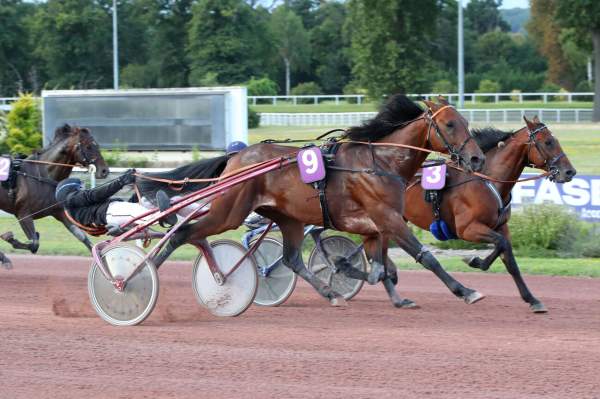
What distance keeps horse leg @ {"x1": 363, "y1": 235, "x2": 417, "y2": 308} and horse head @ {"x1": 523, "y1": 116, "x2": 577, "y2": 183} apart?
64.8 inches

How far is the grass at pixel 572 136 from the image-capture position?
23.5m

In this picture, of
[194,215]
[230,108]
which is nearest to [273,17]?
[230,108]

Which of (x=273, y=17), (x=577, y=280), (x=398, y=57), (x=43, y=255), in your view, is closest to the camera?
(x=577, y=280)

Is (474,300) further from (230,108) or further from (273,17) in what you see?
(273,17)

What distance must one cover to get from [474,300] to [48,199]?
498cm

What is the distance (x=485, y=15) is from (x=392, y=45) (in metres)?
77.0

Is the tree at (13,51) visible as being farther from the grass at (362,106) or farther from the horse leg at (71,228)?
the horse leg at (71,228)

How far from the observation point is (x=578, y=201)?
12.9 metres

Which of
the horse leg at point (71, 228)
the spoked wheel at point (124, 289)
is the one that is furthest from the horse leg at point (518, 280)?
the horse leg at point (71, 228)

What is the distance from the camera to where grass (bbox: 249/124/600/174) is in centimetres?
2346

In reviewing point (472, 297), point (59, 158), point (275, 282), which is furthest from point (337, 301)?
point (59, 158)

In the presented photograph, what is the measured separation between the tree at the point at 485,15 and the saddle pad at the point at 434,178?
318ft

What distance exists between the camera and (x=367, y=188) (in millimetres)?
7434

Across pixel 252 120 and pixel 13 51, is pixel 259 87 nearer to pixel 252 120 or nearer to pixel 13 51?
pixel 252 120
